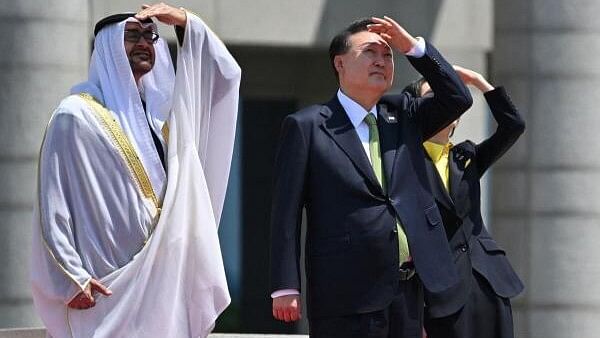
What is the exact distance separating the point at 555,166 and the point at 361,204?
7.23 m

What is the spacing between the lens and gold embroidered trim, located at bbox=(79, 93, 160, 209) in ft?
22.3

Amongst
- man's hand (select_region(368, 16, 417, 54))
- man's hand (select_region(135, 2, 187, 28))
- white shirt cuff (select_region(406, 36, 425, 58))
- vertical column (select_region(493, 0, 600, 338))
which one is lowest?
vertical column (select_region(493, 0, 600, 338))

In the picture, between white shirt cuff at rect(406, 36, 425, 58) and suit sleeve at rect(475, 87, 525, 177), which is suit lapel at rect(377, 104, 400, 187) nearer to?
white shirt cuff at rect(406, 36, 425, 58)

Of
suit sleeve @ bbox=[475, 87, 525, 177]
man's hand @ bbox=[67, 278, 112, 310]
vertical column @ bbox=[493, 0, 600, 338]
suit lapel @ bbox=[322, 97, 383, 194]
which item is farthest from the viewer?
vertical column @ bbox=[493, 0, 600, 338]

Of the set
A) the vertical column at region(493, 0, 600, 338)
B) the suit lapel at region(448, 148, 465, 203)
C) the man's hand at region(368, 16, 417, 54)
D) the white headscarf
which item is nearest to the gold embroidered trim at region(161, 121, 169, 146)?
the white headscarf

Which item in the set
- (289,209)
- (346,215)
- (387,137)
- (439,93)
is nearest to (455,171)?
(439,93)

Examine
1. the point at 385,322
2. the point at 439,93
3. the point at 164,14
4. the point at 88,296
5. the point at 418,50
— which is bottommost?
the point at 385,322

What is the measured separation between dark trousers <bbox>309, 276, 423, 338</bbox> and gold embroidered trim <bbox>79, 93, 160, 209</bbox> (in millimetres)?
789

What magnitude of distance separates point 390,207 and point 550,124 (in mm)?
7114

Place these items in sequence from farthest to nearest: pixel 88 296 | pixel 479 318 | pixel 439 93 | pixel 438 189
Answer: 1. pixel 479 318
2. pixel 438 189
3. pixel 439 93
4. pixel 88 296

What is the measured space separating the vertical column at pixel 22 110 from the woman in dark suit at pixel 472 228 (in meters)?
5.48

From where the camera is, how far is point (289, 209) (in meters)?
6.71

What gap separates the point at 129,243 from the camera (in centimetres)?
680

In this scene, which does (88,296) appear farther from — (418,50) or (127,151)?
(418,50)
